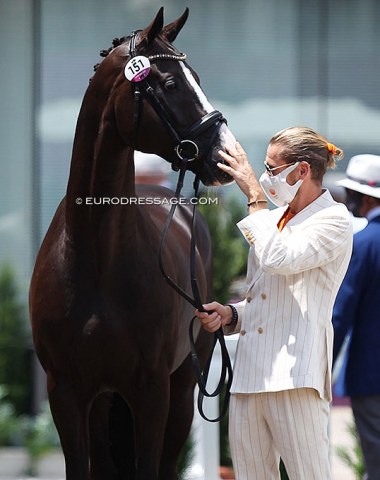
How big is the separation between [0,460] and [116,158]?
147 inches

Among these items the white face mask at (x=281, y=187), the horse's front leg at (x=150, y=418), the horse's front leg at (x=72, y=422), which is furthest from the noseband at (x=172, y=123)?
the horse's front leg at (x=72, y=422)

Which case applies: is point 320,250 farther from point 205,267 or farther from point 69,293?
point 205,267

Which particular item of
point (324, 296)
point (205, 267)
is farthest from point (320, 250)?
point (205, 267)

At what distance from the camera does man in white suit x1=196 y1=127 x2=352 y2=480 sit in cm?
363

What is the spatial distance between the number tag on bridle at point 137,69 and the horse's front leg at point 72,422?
3.64 ft

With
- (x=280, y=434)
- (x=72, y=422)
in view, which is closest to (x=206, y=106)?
(x=280, y=434)

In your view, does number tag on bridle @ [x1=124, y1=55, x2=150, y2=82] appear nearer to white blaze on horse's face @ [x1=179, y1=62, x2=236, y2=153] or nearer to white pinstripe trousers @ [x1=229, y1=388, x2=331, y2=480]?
white blaze on horse's face @ [x1=179, y1=62, x2=236, y2=153]

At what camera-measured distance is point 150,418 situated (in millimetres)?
4359

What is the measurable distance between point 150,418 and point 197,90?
1192 mm

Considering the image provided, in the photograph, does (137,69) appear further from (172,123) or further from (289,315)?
(289,315)

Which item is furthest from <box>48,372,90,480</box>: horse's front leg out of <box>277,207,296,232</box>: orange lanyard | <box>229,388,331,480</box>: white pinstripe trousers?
<box>277,207,296,232</box>: orange lanyard

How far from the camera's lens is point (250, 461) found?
3.77 m

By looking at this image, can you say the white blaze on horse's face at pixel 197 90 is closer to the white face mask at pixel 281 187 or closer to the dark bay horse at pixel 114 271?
the dark bay horse at pixel 114 271

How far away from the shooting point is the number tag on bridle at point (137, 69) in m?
4.03
